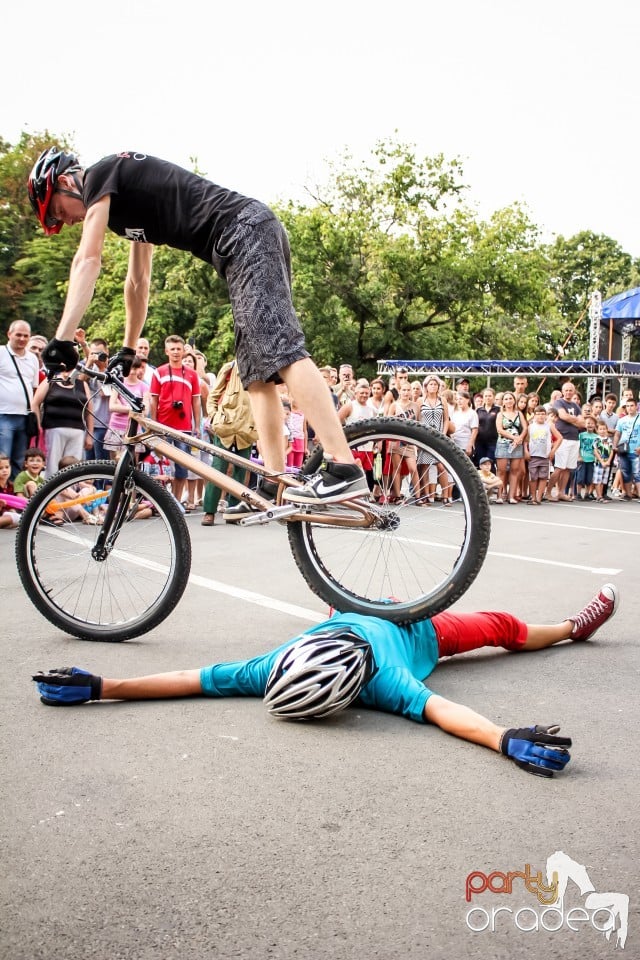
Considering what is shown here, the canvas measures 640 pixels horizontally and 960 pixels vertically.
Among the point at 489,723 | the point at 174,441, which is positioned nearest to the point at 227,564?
the point at 174,441

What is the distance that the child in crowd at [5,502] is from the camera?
9383 millimetres

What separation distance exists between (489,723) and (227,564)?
4225 mm

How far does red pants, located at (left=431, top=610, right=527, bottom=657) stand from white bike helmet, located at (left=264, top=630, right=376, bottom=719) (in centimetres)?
92

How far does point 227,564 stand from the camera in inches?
280

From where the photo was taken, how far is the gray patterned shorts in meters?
3.96

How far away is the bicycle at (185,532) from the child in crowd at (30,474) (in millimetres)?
4674

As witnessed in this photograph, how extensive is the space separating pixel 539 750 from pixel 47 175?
321cm

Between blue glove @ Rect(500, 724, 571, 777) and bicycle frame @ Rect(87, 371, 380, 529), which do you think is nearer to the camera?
blue glove @ Rect(500, 724, 571, 777)

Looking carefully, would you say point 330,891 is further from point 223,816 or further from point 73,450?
point 73,450

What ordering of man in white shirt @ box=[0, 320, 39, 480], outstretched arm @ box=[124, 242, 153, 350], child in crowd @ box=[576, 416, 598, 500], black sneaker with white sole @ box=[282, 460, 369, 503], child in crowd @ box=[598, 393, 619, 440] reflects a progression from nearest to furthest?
1. black sneaker with white sole @ box=[282, 460, 369, 503]
2. outstretched arm @ box=[124, 242, 153, 350]
3. man in white shirt @ box=[0, 320, 39, 480]
4. child in crowd @ box=[576, 416, 598, 500]
5. child in crowd @ box=[598, 393, 619, 440]

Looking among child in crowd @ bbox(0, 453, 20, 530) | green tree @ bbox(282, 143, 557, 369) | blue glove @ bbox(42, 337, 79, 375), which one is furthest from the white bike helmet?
green tree @ bbox(282, 143, 557, 369)

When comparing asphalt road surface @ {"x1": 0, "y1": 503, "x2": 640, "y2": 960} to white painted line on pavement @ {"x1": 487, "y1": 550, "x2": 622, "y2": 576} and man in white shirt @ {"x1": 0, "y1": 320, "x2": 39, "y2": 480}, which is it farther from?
man in white shirt @ {"x1": 0, "y1": 320, "x2": 39, "y2": 480}

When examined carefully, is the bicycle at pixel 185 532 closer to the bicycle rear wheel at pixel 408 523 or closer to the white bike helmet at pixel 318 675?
the bicycle rear wheel at pixel 408 523

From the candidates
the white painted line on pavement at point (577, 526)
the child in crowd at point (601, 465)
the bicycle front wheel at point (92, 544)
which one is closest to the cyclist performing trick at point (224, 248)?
the bicycle front wheel at point (92, 544)
